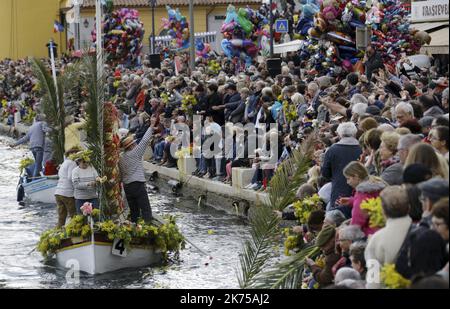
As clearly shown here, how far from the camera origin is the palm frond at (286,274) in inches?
372

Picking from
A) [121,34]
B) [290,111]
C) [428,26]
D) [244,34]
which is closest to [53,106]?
[290,111]

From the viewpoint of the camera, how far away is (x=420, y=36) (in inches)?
689

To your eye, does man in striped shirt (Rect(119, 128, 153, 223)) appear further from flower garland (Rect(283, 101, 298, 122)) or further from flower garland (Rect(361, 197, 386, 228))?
flower garland (Rect(361, 197, 386, 228))

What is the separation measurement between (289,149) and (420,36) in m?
2.74

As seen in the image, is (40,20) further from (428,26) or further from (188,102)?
(428,26)

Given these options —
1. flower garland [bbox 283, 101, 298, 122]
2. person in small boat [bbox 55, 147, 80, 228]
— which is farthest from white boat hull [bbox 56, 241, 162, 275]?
flower garland [bbox 283, 101, 298, 122]

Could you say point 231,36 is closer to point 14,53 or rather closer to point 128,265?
point 128,265

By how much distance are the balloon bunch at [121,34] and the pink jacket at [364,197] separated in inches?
1198

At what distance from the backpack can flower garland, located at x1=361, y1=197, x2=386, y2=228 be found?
1224 millimetres

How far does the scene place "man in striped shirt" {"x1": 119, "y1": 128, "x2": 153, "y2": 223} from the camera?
16.1m

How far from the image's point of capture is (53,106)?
68.2 feet

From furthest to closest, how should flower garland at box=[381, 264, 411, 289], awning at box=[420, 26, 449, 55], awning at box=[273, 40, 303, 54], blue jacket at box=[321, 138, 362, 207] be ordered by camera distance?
awning at box=[273, 40, 303, 54]
awning at box=[420, 26, 449, 55]
blue jacket at box=[321, 138, 362, 207]
flower garland at box=[381, 264, 411, 289]

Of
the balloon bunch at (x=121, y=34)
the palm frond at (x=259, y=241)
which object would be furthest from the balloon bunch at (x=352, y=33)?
the balloon bunch at (x=121, y=34)
